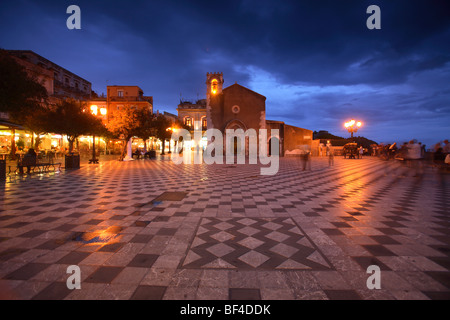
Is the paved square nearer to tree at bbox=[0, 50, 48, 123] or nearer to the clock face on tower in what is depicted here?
tree at bbox=[0, 50, 48, 123]

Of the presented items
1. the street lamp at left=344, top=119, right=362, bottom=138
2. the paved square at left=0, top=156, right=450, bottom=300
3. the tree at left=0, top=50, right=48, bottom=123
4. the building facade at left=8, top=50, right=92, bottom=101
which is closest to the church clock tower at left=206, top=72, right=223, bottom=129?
the street lamp at left=344, top=119, right=362, bottom=138

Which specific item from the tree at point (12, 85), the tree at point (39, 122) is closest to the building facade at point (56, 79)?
the tree at point (39, 122)

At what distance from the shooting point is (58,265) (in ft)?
9.05

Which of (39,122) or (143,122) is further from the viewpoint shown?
(143,122)

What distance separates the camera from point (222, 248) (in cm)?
329

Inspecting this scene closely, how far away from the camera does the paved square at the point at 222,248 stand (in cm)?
232

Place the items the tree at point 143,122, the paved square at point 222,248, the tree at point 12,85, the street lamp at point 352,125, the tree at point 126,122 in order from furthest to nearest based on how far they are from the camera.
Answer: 1. the street lamp at point 352,125
2. the tree at point 143,122
3. the tree at point 126,122
4. the tree at point 12,85
5. the paved square at point 222,248

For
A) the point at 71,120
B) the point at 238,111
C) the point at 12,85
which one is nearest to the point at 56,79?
the point at 71,120

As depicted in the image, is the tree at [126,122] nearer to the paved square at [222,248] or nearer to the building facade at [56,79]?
Result: the paved square at [222,248]

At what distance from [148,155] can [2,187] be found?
18990 mm

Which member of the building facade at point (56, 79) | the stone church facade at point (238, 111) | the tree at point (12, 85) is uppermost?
the building facade at point (56, 79)

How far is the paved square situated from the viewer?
2316mm

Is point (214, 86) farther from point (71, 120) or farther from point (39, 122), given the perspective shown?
point (39, 122)
